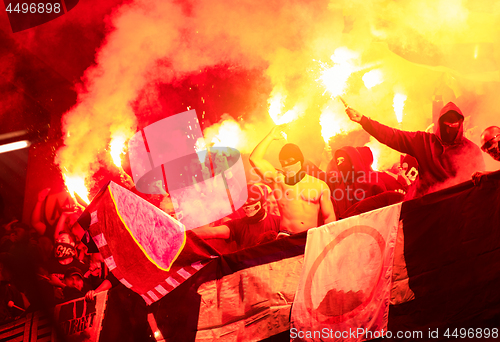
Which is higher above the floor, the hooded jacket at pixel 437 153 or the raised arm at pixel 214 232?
the hooded jacket at pixel 437 153

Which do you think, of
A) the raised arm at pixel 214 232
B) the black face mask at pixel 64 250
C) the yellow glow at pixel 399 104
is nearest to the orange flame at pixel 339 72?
the yellow glow at pixel 399 104

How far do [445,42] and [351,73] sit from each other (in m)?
1.11

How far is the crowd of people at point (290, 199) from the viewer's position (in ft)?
13.9

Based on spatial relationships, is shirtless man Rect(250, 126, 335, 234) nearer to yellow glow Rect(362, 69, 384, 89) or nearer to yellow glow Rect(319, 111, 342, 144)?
yellow glow Rect(319, 111, 342, 144)

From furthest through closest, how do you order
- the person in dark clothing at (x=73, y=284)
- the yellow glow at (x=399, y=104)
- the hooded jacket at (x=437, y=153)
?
the person in dark clothing at (x=73, y=284) < the yellow glow at (x=399, y=104) < the hooded jacket at (x=437, y=153)

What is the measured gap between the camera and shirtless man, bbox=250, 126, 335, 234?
4.68m

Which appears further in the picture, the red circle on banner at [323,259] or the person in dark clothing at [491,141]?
the person in dark clothing at [491,141]

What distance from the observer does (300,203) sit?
477cm

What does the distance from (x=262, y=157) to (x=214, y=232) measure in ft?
3.90

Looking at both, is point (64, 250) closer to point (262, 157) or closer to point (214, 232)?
point (214, 232)

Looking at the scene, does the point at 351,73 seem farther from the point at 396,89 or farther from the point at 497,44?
the point at 497,44

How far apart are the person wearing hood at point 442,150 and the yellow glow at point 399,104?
182mm

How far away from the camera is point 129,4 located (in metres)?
5.77

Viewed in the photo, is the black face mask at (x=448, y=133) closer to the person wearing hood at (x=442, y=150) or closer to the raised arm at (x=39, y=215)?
the person wearing hood at (x=442, y=150)
